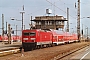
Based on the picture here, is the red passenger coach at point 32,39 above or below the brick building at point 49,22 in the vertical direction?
below

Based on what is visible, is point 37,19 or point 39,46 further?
point 37,19

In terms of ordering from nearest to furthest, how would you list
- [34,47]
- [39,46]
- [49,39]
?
1. [34,47]
2. [39,46]
3. [49,39]

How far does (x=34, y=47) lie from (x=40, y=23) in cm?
5988

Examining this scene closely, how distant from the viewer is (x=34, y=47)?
3944 centimetres

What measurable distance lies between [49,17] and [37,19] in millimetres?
5070

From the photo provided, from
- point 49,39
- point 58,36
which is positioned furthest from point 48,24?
point 49,39

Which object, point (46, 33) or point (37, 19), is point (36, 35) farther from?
point (37, 19)

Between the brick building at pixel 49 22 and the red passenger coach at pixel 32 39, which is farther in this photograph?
the brick building at pixel 49 22

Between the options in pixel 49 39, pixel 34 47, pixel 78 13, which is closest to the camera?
pixel 34 47

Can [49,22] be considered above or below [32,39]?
above

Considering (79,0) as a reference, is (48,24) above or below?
below

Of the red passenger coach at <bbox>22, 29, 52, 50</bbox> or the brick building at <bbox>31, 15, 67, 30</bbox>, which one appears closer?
the red passenger coach at <bbox>22, 29, 52, 50</bbox>

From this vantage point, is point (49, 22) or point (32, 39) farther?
point (49, 22)

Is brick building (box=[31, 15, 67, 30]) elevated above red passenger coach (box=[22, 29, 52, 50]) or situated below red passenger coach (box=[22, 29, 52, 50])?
above
